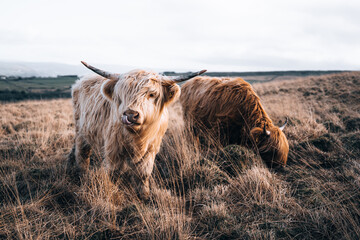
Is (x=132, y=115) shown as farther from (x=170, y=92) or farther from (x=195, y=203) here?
(x=195, y=203)

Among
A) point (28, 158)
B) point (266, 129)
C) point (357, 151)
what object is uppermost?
point (266, 129)

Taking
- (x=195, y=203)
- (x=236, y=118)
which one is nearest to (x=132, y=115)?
(x=195, y=203)

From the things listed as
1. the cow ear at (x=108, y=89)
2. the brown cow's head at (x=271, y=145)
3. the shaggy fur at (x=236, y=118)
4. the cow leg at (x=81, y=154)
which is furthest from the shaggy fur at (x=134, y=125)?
the brown cow's head at (x=271, y=145)

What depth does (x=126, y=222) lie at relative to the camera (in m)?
2.18

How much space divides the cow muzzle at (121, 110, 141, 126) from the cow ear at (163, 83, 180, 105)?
58cm

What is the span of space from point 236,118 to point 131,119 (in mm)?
2583

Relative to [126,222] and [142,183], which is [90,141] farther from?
[126,222]

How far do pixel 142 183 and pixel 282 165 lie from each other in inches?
92.5

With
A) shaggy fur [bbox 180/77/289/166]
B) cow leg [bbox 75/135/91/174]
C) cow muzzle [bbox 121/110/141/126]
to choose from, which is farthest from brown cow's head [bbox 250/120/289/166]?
cow leg [bbox 75/135/91/174]

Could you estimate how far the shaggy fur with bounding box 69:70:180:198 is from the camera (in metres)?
2.45

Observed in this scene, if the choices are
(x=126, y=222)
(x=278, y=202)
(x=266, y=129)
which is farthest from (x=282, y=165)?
(x=126, y=222)

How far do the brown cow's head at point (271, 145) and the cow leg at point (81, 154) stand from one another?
9.38 ft

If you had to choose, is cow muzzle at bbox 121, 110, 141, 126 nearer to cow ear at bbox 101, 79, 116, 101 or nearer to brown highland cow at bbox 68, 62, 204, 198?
brown highland cow at bbox 68, 62, 204, 198

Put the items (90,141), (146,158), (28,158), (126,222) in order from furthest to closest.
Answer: (28,158), (90,141), (146,158), (126,222)
